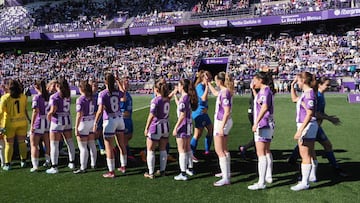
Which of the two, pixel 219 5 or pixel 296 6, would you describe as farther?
pixel 219 5

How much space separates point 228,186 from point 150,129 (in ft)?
5.91

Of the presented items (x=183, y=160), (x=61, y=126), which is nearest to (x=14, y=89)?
(x=61, y=126)

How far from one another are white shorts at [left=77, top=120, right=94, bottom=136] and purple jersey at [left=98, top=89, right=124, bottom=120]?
0.45 meters

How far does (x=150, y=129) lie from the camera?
7070 mm

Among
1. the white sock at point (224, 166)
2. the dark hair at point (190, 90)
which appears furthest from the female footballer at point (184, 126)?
the white sock at point (224, 166)

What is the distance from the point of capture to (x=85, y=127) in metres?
7.56

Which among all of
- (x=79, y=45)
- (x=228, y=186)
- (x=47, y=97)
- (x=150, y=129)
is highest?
(x=79, y=45)

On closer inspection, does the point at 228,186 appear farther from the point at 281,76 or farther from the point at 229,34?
the point at 229,34

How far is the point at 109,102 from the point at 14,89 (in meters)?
2.42

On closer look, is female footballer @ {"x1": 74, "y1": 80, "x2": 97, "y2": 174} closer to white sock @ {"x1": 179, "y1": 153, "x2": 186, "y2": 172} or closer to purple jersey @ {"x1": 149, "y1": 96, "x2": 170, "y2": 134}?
purple jersey @ {"x1": 149, "y1": 96, "x2": 170, "y2": 134}

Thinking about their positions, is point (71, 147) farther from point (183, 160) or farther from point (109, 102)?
point (183, 160)

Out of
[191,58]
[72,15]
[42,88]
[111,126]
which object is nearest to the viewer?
[111,126]

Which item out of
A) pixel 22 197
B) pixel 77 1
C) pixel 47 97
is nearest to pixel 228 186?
pixel 22 197

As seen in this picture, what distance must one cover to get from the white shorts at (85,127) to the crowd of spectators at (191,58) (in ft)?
69.0
